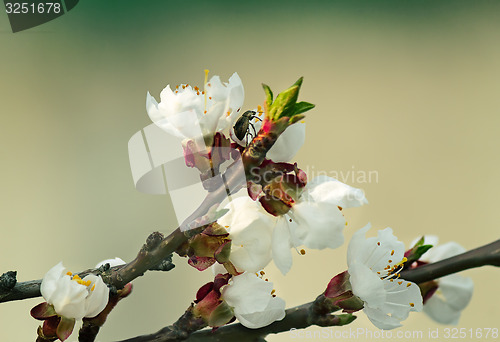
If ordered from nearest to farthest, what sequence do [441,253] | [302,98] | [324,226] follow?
[324,226], [441,253], [302,98]

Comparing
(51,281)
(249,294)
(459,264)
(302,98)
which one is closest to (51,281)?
(51,281)

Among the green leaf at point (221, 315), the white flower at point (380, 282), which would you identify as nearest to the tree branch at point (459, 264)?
the white flower at point (380, 282)

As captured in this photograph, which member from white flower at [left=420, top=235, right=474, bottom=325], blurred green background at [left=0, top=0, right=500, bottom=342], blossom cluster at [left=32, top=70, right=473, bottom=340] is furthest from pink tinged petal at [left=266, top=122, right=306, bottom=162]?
blurred green background at [left=0, top=0, right=500, bottom=342]

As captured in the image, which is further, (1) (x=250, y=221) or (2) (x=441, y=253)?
(2) (x=441, y=253)

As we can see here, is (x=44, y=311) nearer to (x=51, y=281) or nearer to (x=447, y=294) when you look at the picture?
(x=51, y=281)

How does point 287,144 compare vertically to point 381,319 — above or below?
above

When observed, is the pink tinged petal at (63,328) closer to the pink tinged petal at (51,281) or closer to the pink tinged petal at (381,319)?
the pink tinged petal at (51,281)
